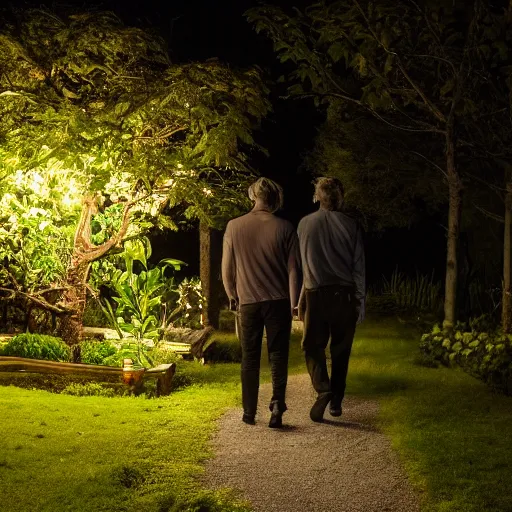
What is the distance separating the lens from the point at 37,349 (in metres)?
9.79

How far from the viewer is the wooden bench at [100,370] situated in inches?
355

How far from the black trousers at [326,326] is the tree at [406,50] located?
410 cm

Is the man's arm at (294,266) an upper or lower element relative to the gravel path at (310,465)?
upper

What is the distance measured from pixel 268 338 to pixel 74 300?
3.81m

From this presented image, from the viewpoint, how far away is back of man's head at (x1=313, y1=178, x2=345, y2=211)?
7645mm

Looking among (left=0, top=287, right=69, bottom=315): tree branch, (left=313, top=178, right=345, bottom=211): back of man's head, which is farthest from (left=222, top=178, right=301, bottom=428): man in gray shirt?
(left=0, top=287, right=69, bottom=315): tree branch

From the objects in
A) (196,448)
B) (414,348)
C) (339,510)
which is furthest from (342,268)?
(414,348)

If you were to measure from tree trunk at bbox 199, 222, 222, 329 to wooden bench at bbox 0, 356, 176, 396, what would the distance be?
18.0 ft

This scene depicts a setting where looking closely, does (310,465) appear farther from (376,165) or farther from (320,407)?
(376,165)

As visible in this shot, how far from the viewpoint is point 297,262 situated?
729 cm

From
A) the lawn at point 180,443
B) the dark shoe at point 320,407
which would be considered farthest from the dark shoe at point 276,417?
the lawn at point 180,443

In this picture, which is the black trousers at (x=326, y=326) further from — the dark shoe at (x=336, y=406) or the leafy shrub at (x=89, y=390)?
the leafy shrub at (x=89, y=390)

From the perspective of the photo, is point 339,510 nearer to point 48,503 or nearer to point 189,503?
point 189,503

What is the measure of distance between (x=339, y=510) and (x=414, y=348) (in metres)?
8.52
